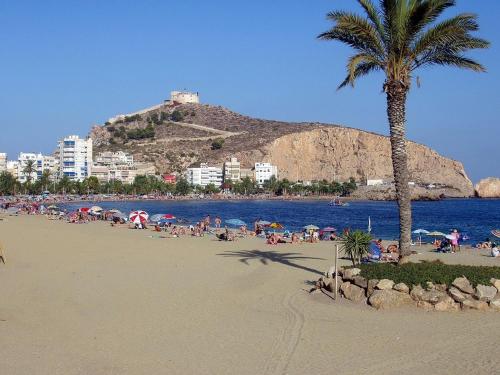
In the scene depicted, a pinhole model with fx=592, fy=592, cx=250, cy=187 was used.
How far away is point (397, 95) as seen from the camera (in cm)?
1491

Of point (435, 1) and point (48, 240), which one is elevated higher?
point (435, 1)

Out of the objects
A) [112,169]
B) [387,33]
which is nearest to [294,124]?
[112,169]

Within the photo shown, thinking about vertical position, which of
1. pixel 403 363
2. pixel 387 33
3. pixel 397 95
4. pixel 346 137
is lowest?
pixel 403 363

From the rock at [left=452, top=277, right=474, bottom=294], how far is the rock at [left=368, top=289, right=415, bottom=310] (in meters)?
1.01

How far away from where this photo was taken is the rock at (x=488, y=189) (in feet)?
568

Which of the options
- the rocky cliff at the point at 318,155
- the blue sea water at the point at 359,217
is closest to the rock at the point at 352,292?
the blue sea water at the point at 359,217

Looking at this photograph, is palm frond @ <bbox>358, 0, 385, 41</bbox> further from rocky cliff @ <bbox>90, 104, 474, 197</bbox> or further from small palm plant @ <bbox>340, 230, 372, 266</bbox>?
rocky cliff @ <bbox>90, 104, 474, 197</bbox>

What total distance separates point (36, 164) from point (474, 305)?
150549 mm

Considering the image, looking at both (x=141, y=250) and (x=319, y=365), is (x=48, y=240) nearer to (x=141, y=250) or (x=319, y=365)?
(x=141, y=250)

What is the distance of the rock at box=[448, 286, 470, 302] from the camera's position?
12.5 metres

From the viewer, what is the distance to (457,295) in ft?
41.0

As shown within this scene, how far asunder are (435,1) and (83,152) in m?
143

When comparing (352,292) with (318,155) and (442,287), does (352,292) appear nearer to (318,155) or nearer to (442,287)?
(442,287)

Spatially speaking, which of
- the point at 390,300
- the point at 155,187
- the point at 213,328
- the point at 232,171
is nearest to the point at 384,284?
the point at 390,300
